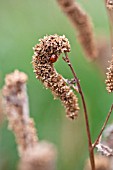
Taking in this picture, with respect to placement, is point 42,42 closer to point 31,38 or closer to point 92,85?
point 92,85

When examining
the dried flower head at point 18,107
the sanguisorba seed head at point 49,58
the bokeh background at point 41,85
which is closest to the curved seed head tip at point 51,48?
the sanguisorba seed head at point 49,58

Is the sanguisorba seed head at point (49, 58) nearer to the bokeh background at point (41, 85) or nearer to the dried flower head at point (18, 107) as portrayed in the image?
the dried flower head at point (18, 107)

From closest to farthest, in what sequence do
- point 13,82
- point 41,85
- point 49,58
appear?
point 49,58 < point 13,82 < point 41,85

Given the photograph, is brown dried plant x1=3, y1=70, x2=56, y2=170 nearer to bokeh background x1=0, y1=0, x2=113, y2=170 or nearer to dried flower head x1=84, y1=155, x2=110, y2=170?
dried flower head x1=84, y1=155, x2=110, y2=170

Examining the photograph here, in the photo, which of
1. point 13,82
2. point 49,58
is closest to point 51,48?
point 49,58

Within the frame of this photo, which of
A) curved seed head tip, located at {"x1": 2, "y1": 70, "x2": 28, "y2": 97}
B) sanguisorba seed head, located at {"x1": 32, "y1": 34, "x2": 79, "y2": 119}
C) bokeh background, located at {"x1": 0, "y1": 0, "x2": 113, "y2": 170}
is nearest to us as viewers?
sanguisorba seed head, located at {"x1": 32, "y1": 34, "x2": 79, "y2": 119}

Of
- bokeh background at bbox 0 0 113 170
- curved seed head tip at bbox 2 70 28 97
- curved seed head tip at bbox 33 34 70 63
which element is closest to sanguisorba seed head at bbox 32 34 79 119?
curved seed head tip at bbox 33 34 70 63

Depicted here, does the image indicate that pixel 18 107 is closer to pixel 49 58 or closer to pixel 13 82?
pixel 13 82
